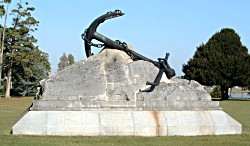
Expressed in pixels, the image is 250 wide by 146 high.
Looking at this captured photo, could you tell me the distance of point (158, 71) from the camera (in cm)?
1444

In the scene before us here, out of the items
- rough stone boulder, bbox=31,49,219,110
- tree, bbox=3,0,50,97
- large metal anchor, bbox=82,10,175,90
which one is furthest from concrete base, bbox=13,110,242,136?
tree, bbox=3,0,50,97

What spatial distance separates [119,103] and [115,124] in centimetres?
74

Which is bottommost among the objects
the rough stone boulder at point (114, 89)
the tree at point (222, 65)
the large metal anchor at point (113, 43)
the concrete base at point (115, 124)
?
the concrete base at point (115, 124)

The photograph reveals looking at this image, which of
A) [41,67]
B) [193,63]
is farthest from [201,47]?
[41,67]

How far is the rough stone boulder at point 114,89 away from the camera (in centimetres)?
1323

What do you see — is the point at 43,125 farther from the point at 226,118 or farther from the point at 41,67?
the point at 41,67

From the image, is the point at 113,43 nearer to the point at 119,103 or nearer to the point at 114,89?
the point at 114,89

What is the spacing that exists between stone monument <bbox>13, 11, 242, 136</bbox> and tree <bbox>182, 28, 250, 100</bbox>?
4503 cm

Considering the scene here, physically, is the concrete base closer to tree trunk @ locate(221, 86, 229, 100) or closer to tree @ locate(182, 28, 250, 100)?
tree @ locate(182, 28, 250, 100)

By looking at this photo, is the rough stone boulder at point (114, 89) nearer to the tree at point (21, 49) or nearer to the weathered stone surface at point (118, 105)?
the weathered stone surface at point (118, 105)

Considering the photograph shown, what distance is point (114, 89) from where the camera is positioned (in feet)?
44.8

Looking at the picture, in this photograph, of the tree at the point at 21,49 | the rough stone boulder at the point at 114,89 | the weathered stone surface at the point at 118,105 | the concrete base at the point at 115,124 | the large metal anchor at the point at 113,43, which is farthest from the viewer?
the tree at the point at 21,49

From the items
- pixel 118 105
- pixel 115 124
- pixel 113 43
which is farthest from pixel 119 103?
pixel 113 43

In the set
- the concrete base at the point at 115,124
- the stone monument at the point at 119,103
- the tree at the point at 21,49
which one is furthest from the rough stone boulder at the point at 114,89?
the tree at the point at 21,49
